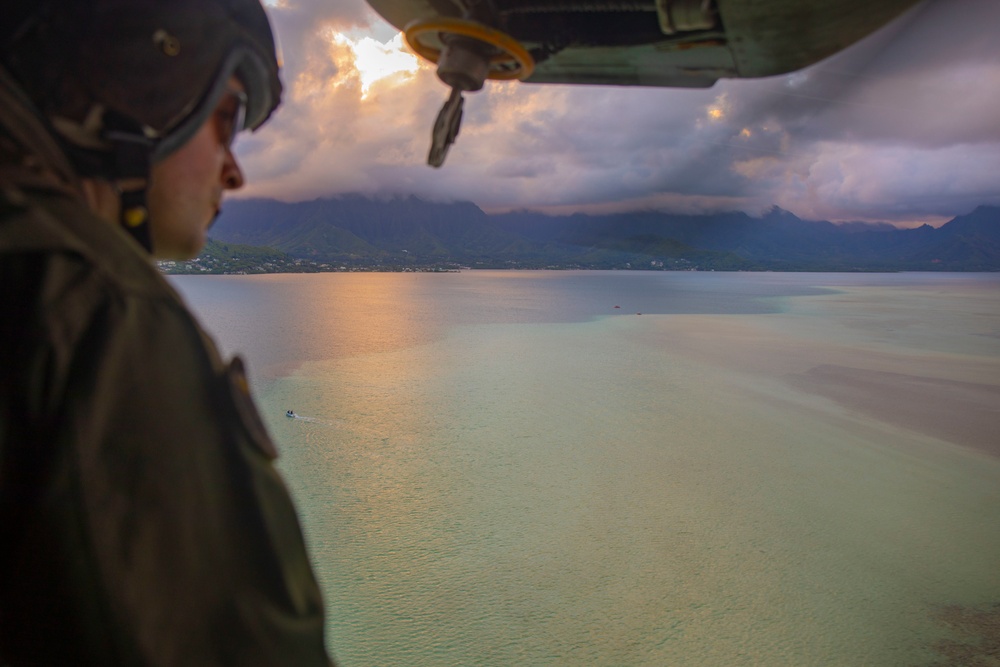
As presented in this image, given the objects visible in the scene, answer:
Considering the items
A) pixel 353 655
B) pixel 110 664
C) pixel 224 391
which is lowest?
pixel 353 655

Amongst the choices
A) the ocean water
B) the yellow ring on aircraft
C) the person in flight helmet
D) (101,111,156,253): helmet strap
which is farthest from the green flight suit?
the ocean water

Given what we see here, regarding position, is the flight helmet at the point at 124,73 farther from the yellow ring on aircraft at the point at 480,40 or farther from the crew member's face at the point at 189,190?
the yellow ring on aircraft at the point at 480,40

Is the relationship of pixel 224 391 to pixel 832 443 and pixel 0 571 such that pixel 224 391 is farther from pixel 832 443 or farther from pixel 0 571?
pixel 832 443

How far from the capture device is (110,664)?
19.5 inches

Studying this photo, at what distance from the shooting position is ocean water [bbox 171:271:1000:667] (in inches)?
279

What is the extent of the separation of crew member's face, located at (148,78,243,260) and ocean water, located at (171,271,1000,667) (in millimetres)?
6882

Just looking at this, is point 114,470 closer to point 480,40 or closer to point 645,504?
point 480,40

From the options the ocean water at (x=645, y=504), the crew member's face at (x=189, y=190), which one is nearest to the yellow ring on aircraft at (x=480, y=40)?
the crew member's face at (x=189, y=190)

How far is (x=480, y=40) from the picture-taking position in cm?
185

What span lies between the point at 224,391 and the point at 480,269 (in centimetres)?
14017

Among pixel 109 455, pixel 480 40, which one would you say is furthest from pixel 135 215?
pixel 480 40

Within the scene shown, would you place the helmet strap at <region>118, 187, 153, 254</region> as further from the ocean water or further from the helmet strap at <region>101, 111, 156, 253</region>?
the ocean water

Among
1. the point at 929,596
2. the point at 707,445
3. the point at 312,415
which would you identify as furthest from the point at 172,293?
the point at 312,415

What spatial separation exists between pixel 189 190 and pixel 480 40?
132 centimetres
